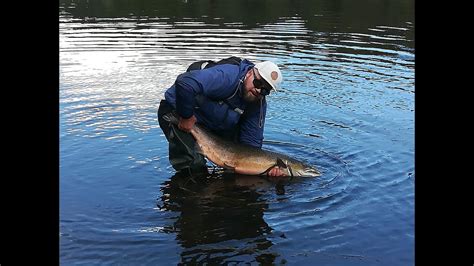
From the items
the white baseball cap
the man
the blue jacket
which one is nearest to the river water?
the man

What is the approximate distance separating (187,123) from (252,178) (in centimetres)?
142

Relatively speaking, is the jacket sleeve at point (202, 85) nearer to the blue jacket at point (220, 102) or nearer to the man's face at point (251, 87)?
the blue jacket at point (220, 102)

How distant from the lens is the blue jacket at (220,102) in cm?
845

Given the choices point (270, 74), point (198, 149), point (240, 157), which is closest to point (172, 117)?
point (198, 149)

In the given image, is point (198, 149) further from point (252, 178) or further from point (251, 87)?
point (251, 87)

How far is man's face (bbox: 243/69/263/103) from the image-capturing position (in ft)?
28.5

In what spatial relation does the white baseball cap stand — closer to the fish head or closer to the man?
the man

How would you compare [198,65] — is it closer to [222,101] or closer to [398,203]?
[222,101]

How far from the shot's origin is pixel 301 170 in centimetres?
921

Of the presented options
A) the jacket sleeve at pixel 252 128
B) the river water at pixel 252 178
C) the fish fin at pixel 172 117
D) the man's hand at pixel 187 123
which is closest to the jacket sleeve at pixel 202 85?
the man's hand at pixel 187 123

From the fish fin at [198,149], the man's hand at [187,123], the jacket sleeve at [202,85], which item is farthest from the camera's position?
the fish fin at [198,149]

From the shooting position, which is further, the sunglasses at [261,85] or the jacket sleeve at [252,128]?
the jacket sleeve at [252,128]

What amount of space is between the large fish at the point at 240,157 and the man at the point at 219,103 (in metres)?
0.12
